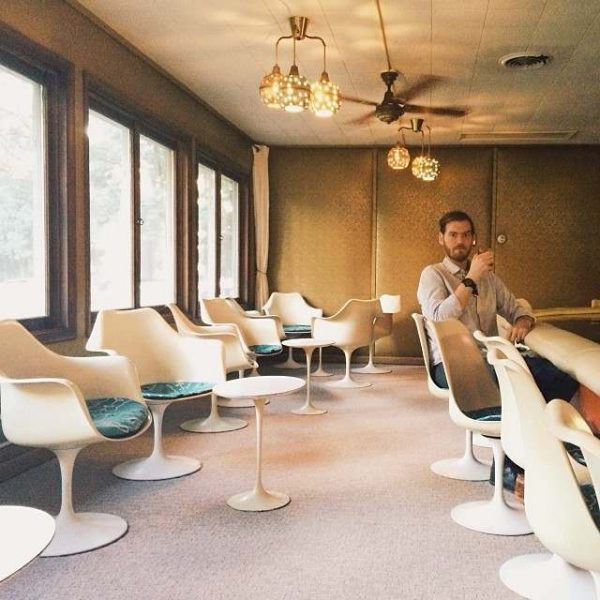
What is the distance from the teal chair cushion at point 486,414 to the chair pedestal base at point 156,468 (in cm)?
163

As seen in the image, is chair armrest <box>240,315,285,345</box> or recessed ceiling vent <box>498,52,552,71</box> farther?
chair armrest <box>240,315,285,345</box>

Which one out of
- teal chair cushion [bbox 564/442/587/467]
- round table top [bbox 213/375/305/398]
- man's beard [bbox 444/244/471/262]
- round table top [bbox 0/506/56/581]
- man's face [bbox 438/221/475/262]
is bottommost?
teal chair cushion [bbox 564/442/587/467]

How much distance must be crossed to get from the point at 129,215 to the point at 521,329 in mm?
3137

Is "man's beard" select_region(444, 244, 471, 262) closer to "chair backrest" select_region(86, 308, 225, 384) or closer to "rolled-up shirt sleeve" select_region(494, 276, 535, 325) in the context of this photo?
"rolled-up shirt sleeve" select_region(494, 276, 535, 325)

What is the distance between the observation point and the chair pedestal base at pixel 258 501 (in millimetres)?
3143

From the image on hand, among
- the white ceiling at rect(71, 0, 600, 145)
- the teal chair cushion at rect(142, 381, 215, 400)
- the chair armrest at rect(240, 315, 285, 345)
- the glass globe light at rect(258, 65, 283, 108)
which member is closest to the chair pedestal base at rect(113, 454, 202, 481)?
the teal chair cushion at rect(142, 381, 215, 400)

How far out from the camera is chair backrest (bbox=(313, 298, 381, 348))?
6.87 metres

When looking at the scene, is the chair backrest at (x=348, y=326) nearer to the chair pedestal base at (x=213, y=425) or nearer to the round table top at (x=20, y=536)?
the chair pedestal base at (x=213, y=425)

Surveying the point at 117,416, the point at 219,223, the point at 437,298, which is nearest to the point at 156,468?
the point at 117,416

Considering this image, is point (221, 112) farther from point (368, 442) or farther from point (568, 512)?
point (568, 512)

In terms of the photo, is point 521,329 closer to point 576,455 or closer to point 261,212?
point 576,455

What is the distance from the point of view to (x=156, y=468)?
Answer: 3709 millimetres

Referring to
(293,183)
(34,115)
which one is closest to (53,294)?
(34,115)

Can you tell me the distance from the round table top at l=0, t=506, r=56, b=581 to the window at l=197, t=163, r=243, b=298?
5.37m
